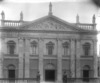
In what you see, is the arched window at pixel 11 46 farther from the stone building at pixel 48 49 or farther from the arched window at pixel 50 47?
the arched window at pixel 50 47

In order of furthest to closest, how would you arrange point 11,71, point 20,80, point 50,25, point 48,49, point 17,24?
point 50,25
point 48,49
point 11,71
point 17,24
point 20,80

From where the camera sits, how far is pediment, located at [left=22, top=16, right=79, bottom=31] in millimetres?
13445

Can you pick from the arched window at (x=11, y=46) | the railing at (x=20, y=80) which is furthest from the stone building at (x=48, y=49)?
the railing at (x=20, y=80)

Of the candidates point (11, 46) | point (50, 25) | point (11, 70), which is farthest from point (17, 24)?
point (11, 70)

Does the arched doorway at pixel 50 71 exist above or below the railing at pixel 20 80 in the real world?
above

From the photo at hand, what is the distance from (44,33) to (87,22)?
222cm

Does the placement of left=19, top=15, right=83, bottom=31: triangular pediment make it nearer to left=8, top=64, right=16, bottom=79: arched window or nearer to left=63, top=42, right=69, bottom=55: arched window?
left=63, top=42, right=69, bottom=55: arched window

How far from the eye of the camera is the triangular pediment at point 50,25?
44.1 ft

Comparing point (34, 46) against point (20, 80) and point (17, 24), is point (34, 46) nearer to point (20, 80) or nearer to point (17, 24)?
point (17, 24)

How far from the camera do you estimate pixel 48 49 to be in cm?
1345

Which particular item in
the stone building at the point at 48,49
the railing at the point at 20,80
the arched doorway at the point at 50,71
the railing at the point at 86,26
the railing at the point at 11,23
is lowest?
the railing at the point at 20,80

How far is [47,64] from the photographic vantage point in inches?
531

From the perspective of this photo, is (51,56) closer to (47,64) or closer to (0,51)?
(47,64)

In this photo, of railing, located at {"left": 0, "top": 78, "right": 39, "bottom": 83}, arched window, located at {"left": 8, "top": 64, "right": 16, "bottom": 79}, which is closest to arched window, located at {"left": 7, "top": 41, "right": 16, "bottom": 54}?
arched window, located at {"left": 8, "top": 64, "right": 16, "bottom": 79}
